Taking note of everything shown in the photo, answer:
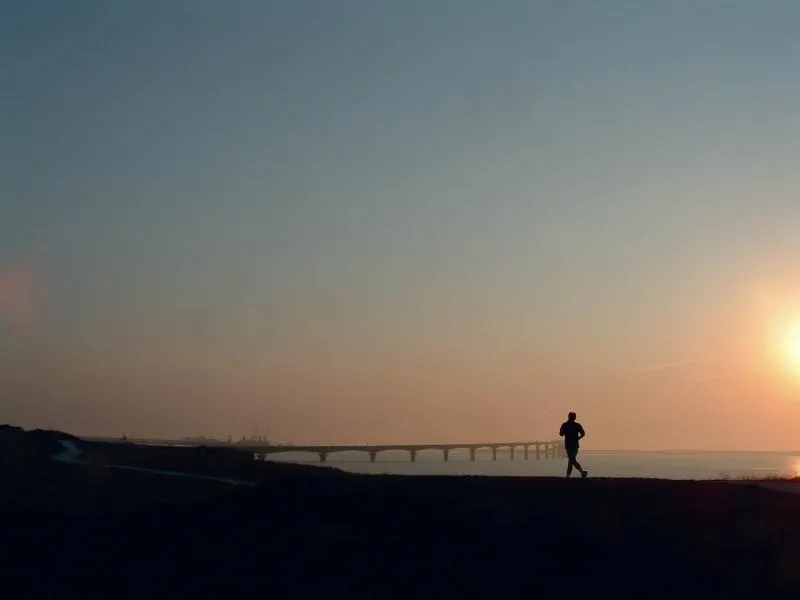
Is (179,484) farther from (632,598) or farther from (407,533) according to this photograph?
(632,598)

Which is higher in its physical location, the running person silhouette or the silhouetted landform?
the running person silhouette

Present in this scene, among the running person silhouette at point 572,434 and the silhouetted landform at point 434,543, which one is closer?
the silhouetted landform at point 434,543

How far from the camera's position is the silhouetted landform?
61.6 feet

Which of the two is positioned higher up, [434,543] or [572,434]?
[572,434]

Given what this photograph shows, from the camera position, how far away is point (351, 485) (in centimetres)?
2745

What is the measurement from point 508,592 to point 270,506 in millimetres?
9137

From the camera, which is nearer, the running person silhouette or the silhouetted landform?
the silhouetted landform

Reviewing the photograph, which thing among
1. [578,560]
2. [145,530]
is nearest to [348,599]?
[578,560]

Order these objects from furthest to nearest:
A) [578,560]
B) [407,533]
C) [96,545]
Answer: [96,545]
[407,533]
[578,560]

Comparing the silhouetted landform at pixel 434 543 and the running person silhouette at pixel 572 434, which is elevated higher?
the running person silhouette at pixel 572 434

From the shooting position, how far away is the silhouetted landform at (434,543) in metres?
18.8

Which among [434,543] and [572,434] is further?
[572,434]

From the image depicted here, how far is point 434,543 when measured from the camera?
69.2 ft

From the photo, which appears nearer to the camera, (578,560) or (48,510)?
(578,560)
